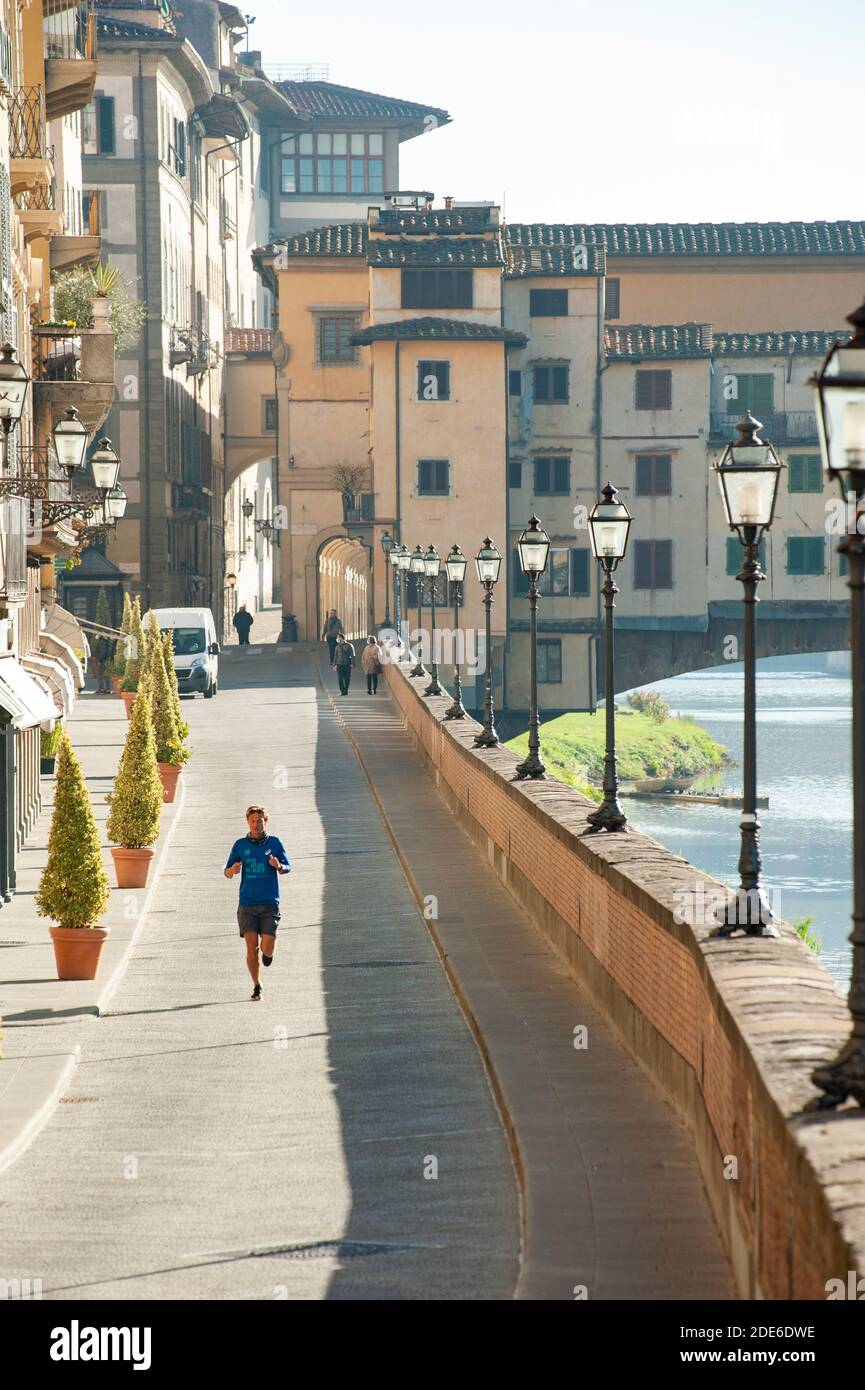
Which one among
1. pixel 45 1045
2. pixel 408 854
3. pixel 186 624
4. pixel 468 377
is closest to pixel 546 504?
pixel 468 377

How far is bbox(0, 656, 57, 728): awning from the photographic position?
22234 mm

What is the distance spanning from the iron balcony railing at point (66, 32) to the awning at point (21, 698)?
1293 centimetres

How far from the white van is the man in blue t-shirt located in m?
31.6

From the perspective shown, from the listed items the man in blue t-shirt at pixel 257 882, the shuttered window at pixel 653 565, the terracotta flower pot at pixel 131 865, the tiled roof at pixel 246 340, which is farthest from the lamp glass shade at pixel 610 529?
the tiled roof at pixel 246 340

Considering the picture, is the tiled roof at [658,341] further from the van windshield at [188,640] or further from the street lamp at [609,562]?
the street lamp at [609,562]

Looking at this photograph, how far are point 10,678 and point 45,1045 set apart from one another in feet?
30.0

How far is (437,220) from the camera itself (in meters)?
66.8

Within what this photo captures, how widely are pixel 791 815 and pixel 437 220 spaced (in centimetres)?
2271

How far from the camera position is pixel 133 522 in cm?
6569

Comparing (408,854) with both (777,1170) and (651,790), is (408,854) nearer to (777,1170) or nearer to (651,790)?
(777,1170)

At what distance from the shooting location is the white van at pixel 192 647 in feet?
159

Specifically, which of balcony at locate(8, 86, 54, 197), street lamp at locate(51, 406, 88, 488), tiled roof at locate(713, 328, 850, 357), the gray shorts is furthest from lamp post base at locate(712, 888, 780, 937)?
tiled roof at locate(713, 328, 850, 357)

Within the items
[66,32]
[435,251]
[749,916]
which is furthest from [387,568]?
[749,916]

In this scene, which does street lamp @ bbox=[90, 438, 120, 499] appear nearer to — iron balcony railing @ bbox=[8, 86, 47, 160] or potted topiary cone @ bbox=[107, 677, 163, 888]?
potted topiary cone @ bbox=[107, 677, 163, 888]
